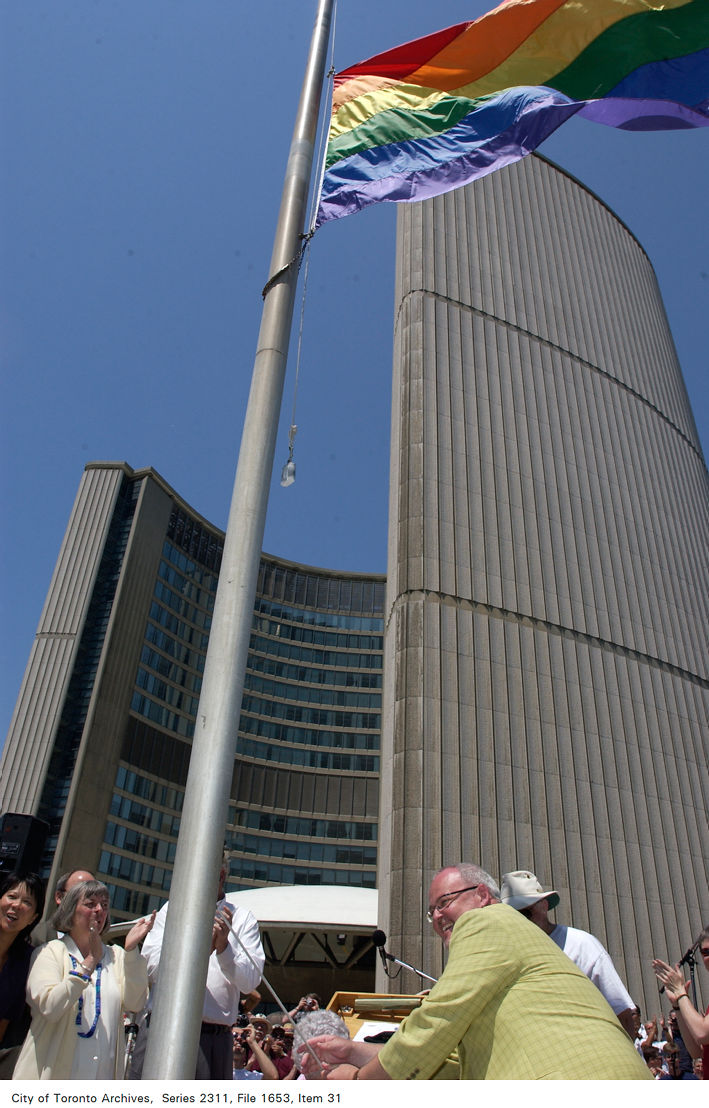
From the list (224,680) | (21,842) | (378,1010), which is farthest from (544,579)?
(224,680)

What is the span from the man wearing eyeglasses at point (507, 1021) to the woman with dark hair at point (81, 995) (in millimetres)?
1189

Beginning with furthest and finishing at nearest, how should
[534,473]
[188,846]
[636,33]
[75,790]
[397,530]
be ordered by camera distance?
[75,790], [534,473], [397,530], [636,33], [188,846]

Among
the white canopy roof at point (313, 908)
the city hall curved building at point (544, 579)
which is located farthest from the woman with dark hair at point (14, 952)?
the white canopy roof at point (313, 908)

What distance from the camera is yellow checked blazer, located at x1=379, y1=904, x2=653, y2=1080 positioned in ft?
5.24

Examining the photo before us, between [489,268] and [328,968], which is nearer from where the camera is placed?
[489,268]

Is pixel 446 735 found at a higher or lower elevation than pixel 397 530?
lower

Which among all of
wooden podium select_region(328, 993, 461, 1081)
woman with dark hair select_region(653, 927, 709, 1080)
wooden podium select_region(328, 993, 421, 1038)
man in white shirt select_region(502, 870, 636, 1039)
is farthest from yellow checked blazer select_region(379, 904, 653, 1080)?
wooden podium select_region(328, 993, 421, 1038)

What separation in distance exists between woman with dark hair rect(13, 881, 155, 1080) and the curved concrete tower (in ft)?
35.3

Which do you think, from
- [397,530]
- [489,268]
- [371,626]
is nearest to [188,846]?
[397,530]

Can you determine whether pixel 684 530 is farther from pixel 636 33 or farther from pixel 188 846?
pixel 188 846

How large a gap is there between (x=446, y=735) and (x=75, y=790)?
32.5 meters

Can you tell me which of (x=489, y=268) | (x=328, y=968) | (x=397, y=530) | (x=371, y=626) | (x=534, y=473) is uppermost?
(x=371, y=626)

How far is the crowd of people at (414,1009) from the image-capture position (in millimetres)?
1662

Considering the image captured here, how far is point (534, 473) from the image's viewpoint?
1925 centimetres
